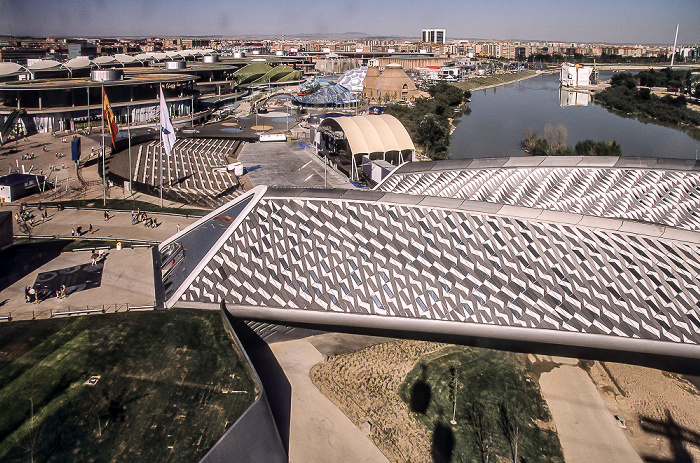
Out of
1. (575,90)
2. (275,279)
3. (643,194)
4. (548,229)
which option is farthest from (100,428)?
(575,90)

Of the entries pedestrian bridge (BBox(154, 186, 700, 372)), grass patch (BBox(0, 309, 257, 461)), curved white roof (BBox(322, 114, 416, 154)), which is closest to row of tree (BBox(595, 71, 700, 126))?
curved white roof (BBox(322, 114, 416, 154))

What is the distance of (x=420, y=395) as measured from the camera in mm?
17203

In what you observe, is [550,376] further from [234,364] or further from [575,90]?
[575,90]

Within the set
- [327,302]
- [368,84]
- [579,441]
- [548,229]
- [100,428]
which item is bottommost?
[579,441]

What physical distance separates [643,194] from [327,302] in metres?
16.6

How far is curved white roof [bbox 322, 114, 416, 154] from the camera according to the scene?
40.4 metres

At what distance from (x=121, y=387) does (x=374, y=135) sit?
30.1 meters

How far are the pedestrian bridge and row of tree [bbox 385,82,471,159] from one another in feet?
108

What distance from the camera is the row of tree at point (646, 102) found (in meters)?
76.2

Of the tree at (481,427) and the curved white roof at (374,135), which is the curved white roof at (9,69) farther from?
the tree at (481,427)

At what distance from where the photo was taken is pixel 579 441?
1566 centimetres

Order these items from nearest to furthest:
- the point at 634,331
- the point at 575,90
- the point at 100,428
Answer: the point at 100,428 → the point at 634,331 → the point at 575,90

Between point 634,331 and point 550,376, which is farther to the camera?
point 550,376

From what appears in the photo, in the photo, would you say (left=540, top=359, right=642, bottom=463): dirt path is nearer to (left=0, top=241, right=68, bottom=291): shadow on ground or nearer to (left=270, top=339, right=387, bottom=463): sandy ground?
(left=270, top=339, right=387, bottom=463): sandy ground
